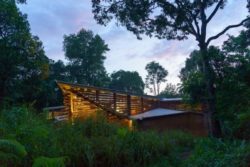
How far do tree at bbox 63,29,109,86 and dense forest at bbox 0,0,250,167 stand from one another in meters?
17.2

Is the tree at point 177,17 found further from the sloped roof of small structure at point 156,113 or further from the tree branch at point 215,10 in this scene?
the sloped roof of small structure at point 156,113

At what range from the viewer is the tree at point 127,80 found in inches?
2243

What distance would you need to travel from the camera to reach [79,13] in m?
16.3

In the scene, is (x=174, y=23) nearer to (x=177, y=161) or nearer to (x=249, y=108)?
(x=249, y=108)

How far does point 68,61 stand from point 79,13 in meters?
28.9

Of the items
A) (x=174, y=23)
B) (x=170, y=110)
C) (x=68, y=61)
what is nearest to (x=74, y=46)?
(x=68, y=61)

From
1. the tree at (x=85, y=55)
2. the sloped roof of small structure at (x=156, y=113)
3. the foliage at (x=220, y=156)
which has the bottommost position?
the foliage at (x=220, y=156)

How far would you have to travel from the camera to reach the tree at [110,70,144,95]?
57.0 metres

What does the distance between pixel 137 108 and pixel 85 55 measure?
2337 centimetres

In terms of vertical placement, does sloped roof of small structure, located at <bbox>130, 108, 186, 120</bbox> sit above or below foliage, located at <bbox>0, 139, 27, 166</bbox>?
above

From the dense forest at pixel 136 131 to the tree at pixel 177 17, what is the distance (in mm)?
37

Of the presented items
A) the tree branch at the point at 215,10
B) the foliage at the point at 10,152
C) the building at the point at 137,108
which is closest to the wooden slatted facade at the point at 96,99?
the building at the point at 137,108

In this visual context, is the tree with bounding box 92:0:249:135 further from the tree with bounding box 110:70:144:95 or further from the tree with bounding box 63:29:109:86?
the tree with bounding box 110:70:144:95

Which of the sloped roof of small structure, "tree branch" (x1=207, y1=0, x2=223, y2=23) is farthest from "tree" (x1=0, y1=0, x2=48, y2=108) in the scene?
"tree branch" (x1=207, y1=0, x2=223, y2=23)
